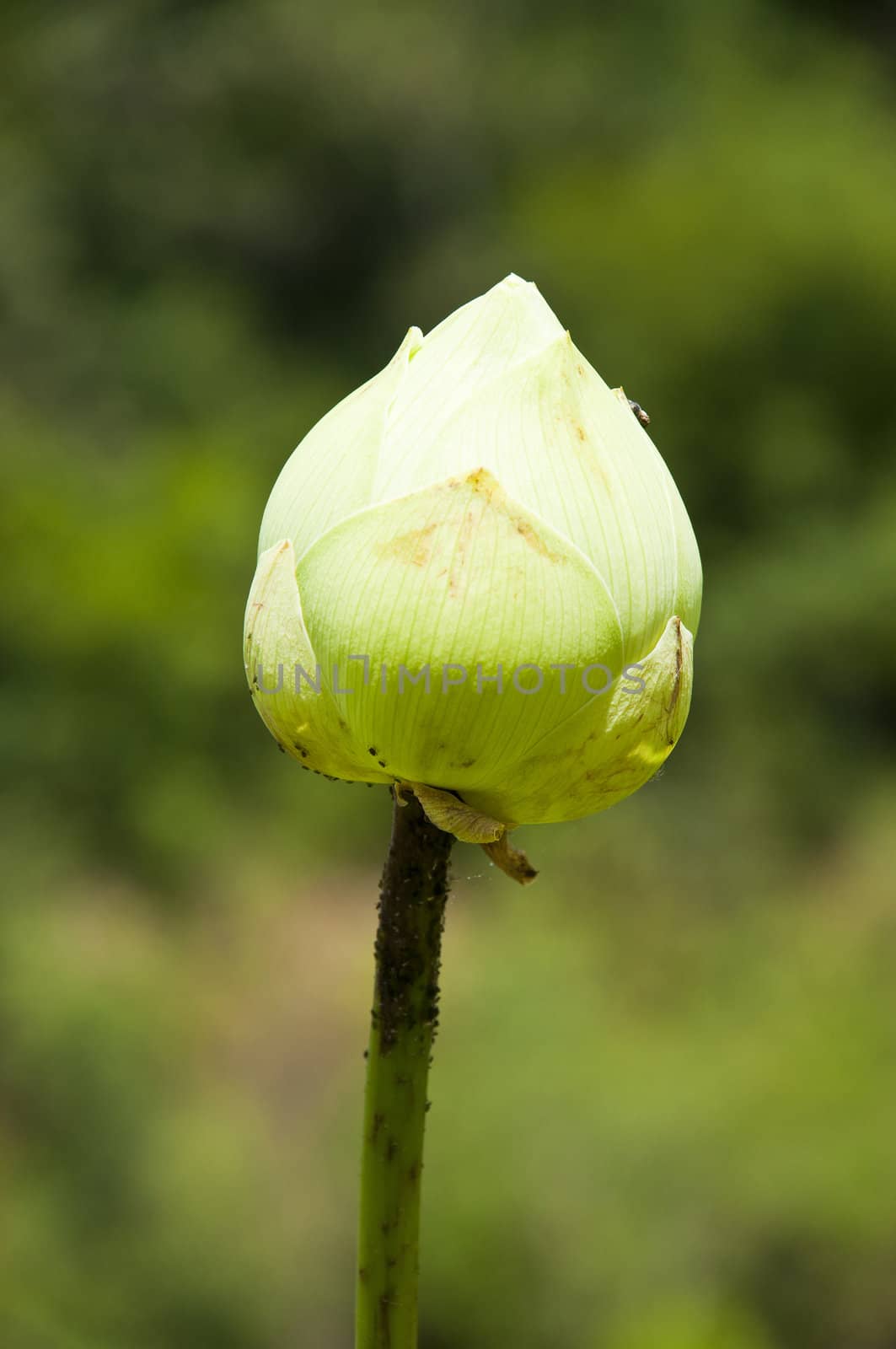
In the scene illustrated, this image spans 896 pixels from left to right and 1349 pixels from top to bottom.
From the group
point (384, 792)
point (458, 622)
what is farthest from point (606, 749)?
point (384, 792)

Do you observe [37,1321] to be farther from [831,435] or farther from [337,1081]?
[831,435]

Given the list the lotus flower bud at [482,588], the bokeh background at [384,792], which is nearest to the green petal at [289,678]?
the lotus flower bud at [482,588]

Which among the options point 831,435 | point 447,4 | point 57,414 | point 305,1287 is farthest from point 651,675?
point 447,4

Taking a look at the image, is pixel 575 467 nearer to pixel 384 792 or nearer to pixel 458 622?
pixel 458 622

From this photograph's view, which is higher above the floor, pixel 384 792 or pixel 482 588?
pixel 384 792

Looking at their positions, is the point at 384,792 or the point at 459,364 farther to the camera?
the point at 384,792

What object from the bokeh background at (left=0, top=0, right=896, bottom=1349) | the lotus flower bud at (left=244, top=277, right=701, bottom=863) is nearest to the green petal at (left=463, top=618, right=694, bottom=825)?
the lotus flower bud at (left=244, top=277, right=701, bottom=863)

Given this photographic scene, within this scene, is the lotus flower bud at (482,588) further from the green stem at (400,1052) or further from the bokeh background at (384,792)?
the bokeh background at (384,792)
